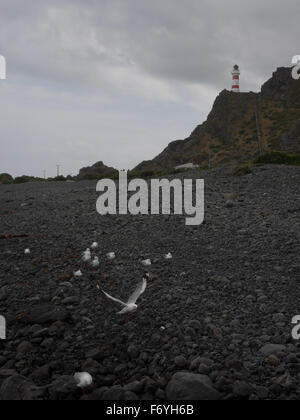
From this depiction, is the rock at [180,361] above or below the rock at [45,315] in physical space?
below

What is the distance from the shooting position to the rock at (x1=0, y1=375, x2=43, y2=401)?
3939mm

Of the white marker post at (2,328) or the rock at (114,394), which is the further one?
the white marker post at (2,328)

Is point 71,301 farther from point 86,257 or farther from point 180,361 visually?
point 180,361

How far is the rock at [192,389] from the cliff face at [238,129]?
157 ft

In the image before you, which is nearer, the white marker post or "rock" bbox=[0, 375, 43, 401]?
"rock" bbox=[0, 375, 43, 401]

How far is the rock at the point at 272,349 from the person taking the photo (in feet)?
14.7

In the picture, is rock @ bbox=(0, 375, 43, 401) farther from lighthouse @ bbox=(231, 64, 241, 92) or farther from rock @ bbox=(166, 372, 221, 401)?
lighthouse @ bbox=(231, 64, 241, 92)

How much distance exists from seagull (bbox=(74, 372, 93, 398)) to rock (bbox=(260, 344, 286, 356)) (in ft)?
6.29

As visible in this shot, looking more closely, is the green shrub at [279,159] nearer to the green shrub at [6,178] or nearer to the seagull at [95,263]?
the seagull at [95,263]

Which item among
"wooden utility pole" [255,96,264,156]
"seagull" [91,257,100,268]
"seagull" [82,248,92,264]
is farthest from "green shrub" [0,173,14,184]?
"wooden utility pole" [255,96,264,156]

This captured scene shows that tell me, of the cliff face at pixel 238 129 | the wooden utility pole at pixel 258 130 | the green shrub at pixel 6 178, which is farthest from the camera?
the cliff face at pixel 238 129

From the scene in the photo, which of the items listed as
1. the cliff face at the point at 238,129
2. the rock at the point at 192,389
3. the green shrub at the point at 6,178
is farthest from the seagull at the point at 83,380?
the cliff face at the point at 238,129

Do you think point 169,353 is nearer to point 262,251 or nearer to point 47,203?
point 262,251
